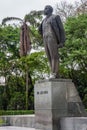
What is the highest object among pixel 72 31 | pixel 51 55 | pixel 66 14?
pixel 66 14

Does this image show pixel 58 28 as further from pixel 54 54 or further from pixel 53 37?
pixel 54 54

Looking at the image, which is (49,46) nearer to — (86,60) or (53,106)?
(53,106)

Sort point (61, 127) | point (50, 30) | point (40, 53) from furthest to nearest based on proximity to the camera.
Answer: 1. point (40, 53)
2. point (50, 30)
3. point (61, 127)

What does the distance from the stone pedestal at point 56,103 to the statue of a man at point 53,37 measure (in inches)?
19.8

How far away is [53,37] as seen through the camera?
1280 cm

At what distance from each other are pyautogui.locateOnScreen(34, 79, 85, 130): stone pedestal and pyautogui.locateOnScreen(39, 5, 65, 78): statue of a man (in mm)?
503

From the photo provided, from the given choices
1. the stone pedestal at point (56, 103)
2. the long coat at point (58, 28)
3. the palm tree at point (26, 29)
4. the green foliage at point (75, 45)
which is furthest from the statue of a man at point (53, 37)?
the palm tree at point (26, 29)

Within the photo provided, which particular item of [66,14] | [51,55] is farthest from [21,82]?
[51,55]

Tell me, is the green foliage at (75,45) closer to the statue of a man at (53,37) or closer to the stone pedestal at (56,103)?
the statue of a man at (53,37)

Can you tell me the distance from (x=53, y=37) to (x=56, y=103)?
2.38 m

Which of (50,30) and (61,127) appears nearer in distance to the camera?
(61,127)

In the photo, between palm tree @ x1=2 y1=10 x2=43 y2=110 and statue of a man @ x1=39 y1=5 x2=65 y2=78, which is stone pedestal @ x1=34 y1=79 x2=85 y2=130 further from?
palm tree @ x1=2 y1=10 x2=43 y2=110

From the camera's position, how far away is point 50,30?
1284 cm

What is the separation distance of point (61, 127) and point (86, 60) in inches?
713
